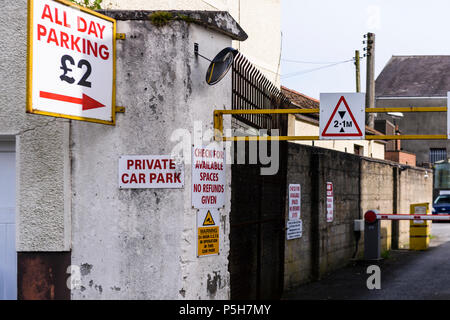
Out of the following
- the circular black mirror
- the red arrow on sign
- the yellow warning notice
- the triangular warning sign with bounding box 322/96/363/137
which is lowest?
the yellow warning notice

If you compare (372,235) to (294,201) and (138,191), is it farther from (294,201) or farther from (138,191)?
(138,191)

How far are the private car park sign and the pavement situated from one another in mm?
5602

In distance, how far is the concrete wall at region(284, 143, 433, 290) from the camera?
1206 centimetres

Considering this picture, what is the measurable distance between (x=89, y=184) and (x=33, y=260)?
0.94 meters

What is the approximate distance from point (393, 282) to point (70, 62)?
847 cm

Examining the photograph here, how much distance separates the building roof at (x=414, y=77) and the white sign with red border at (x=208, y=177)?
1746 inches

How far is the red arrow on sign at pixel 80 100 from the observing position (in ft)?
19.2

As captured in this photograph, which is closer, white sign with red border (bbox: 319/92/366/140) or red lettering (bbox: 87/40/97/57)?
red lettering (bbox: 87/40/97/57)

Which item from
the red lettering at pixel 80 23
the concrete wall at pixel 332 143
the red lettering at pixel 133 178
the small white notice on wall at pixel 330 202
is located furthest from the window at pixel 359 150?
the red lettering at pixel 80 23

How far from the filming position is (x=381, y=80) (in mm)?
52250

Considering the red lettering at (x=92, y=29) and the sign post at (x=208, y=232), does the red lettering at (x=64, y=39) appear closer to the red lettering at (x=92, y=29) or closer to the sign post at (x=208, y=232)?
the red lettering at (x=92, y=29)

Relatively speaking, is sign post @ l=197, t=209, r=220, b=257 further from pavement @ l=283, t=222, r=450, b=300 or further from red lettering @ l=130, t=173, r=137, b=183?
pavement @ l=283, t=222, r=450, b=300

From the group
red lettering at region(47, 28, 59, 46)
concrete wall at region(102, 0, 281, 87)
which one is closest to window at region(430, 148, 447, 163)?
concrete wall at region(102, 0, 281, 87)

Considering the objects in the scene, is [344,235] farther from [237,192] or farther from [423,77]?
[423,77]
